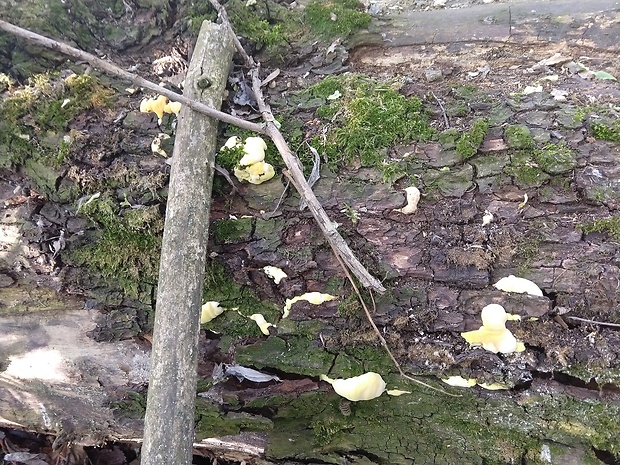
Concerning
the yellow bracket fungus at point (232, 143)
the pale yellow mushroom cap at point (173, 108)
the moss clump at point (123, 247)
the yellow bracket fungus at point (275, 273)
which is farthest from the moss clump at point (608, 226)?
the pale yellow mushroom cap at point (173, 108)

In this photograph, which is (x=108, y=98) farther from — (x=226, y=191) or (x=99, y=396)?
(x=99, y=396)

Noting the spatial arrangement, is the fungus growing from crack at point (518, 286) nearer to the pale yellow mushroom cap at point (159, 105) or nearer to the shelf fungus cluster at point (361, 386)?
the shelf fungus cluster at point (361, 386)

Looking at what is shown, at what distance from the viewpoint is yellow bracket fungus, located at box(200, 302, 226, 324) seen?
9.89 feet

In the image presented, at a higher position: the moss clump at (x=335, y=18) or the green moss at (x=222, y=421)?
the moss clump at (x=335, y=18)

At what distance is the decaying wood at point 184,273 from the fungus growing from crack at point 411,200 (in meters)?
1.13

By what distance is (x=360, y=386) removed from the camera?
9.20 ft

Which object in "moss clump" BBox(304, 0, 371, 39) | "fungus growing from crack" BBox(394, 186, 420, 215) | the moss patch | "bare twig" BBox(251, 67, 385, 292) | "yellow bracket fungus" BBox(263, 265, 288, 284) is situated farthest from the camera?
"moss clump" BBox(304, 0, 371, 39)

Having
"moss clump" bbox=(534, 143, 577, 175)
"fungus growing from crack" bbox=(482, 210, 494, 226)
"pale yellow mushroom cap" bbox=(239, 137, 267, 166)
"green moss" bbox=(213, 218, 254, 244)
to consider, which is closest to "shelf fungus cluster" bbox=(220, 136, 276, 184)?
"pale yellow mushroom cap" bbox=(239, 137, 267, 166)

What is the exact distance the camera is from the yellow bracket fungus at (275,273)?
2.90 meters

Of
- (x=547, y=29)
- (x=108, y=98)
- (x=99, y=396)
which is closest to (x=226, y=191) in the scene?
(x=108, y=98)

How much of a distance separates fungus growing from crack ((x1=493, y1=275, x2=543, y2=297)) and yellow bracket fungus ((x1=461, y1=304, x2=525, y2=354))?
0.36 feet

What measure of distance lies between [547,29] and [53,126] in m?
3.52

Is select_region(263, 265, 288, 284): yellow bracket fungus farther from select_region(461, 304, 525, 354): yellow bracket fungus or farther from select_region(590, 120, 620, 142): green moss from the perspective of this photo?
select_region(590, 120, 620, 142): green moss

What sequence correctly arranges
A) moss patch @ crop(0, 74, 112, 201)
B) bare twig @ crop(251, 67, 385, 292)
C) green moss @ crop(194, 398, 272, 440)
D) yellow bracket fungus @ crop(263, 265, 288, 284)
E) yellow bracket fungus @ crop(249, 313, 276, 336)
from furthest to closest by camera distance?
green moss @ crop(194, 398, 272, 440), moss patch @ crop(0, 74, 112, 201), yellow bracket fungus @ crop(249, 313, 276, 336), yellow bracket fungus @ crop(263, 265, 288, 284), bare twig @ crop(251, 67, 385, 292)
